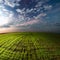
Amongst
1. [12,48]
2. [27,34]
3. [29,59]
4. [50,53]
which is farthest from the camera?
[27,34]

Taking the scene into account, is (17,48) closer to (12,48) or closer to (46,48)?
(12,48)

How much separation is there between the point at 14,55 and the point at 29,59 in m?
1.23

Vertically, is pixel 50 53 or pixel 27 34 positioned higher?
pixel 27 34

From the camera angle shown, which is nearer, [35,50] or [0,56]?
[0,56]

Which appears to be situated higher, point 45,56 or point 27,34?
point 27,34

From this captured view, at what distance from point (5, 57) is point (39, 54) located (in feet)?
8.03

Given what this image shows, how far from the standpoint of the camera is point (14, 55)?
913 centimetres

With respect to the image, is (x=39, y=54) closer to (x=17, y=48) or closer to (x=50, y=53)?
(x=50, y=53)

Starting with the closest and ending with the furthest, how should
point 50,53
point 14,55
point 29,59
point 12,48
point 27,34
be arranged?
point 29,59 → point 14,55 → point 50,53 → point 12,48 → point 27,34

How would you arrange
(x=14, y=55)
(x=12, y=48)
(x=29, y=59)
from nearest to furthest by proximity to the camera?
(x=29, y=59) → (x=14, y=55) → (x=12, y=48)

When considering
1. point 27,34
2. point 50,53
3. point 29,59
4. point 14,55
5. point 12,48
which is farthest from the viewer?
point 27,34

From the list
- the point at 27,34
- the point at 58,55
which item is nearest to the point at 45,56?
the point at 58,55

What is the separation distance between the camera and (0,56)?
888 cm

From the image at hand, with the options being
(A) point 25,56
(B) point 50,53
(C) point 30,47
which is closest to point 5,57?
(A) point 25,56
